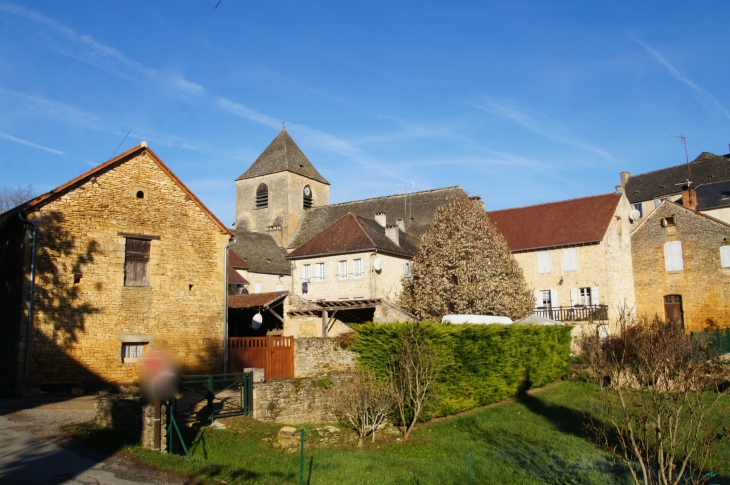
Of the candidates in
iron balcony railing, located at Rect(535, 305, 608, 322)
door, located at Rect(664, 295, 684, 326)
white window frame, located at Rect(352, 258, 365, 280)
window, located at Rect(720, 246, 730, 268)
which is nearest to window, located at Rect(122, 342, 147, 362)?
white window frame, located at Rect(352, 258, 365, 280)

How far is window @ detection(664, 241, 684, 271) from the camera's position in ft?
103

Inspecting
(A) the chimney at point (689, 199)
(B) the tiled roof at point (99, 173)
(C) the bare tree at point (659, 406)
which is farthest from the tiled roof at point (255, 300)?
(A) the chimney at point (689, 199)

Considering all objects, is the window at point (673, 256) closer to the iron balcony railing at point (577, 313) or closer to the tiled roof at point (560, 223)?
the tiled roof at point (560, 223)

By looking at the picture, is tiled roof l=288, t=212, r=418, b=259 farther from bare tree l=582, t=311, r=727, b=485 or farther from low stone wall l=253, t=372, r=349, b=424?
low stone wall l=253, t=372, r=349, b=424

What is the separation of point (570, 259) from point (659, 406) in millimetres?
23030

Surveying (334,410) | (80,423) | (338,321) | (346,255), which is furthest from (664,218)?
(80,423)

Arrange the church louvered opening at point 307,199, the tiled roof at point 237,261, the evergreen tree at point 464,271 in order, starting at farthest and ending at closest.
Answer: the church louvered opening at point 307,199 < the tiled roof at point 237,261 < the evergreen tree at point 464,271

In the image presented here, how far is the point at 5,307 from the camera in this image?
16.2 metres

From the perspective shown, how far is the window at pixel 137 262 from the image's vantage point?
16984 mm

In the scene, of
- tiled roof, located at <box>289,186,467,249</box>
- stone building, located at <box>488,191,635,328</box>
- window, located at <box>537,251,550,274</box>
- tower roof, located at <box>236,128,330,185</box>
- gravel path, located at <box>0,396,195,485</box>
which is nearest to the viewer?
gravel path, located at <box>0,396,195,485</box>

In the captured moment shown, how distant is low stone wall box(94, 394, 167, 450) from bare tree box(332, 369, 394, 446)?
487 cm

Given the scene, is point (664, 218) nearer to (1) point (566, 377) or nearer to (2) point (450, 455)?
(1) point (566, 377)

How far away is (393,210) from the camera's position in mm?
42125

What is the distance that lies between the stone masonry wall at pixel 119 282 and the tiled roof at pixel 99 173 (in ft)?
0.40
